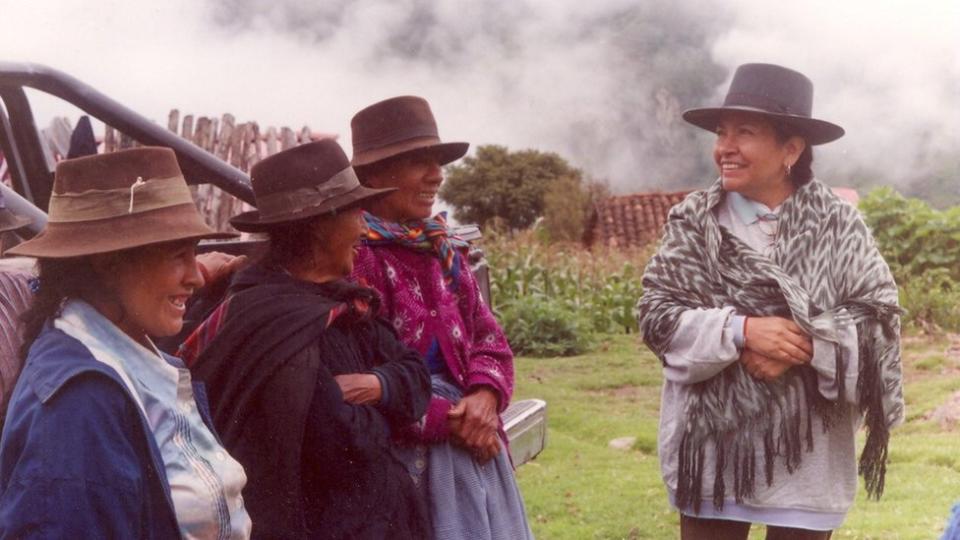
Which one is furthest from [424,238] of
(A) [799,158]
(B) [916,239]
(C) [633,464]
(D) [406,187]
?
(B) [916,239]

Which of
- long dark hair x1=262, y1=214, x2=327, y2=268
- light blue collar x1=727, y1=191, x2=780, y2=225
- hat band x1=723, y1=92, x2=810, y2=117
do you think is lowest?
light blue collar x1=727, y1=191, x2=780, y2=225

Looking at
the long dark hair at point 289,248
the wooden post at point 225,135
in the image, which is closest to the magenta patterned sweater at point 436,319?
the long dark hair at point 289,248

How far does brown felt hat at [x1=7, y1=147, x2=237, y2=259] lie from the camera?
2.00 metres

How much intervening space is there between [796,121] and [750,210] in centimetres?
30

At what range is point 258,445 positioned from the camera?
8.32ft

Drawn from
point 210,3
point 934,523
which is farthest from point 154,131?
point 934,523

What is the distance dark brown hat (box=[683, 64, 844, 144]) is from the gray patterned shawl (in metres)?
0.18

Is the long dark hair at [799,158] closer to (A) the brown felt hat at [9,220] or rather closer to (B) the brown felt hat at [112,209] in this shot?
(B) the brown felt hat at [112,209]

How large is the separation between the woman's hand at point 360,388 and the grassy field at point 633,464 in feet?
10.1

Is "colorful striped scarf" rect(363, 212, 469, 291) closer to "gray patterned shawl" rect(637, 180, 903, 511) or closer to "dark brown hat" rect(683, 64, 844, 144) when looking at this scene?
"gray patterned shawl" rect(637, 180, 903, 511)

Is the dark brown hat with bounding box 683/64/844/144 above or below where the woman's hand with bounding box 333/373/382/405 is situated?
above

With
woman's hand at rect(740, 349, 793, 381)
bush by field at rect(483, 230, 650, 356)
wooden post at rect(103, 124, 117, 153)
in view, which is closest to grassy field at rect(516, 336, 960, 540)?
bush by field at rect(483, 230, 650, 356)

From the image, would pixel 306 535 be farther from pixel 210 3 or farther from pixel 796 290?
pixel 210 3

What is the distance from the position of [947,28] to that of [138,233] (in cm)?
2667
